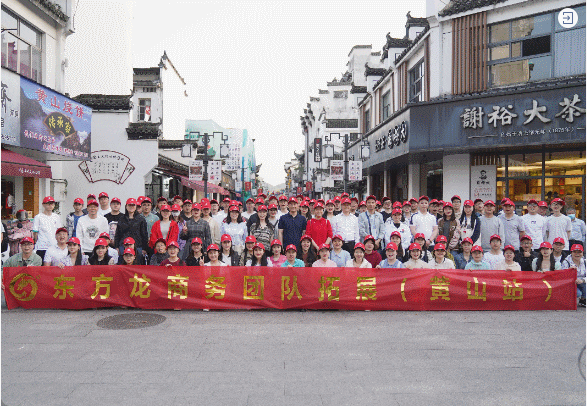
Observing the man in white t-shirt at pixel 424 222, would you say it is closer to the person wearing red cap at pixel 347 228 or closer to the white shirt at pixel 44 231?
the person wearing red cap at pixel 347 228

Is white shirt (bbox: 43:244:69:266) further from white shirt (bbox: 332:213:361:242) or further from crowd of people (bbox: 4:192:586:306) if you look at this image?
white shirt (bbox: 332:213:361:242)

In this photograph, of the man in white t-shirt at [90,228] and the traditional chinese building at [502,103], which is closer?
the man in white t-shirt at [90,228]

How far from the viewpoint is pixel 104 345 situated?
18.5 ft

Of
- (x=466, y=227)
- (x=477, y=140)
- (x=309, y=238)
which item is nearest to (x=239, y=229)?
(x=309, y=238)

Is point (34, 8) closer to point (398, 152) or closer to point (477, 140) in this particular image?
point (398, 152)

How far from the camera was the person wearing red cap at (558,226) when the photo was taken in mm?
8789

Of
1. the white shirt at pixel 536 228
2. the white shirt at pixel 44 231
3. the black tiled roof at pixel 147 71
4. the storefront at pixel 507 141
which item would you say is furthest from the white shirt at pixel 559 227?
the black tiled roof at pixel 147 71

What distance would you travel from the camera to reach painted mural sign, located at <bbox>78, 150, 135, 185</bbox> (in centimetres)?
1694

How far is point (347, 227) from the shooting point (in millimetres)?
9039

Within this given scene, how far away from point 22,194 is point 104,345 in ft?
34.2

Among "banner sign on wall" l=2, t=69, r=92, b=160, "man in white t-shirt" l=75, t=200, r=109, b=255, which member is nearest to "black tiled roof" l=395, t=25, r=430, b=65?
"banner sign on wall" l=2, t=69, r=92, b=160

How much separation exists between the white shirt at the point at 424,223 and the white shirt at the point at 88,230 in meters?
6.31

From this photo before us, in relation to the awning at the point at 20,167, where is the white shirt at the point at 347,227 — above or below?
below

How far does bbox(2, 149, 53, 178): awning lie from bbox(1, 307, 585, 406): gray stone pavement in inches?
187
